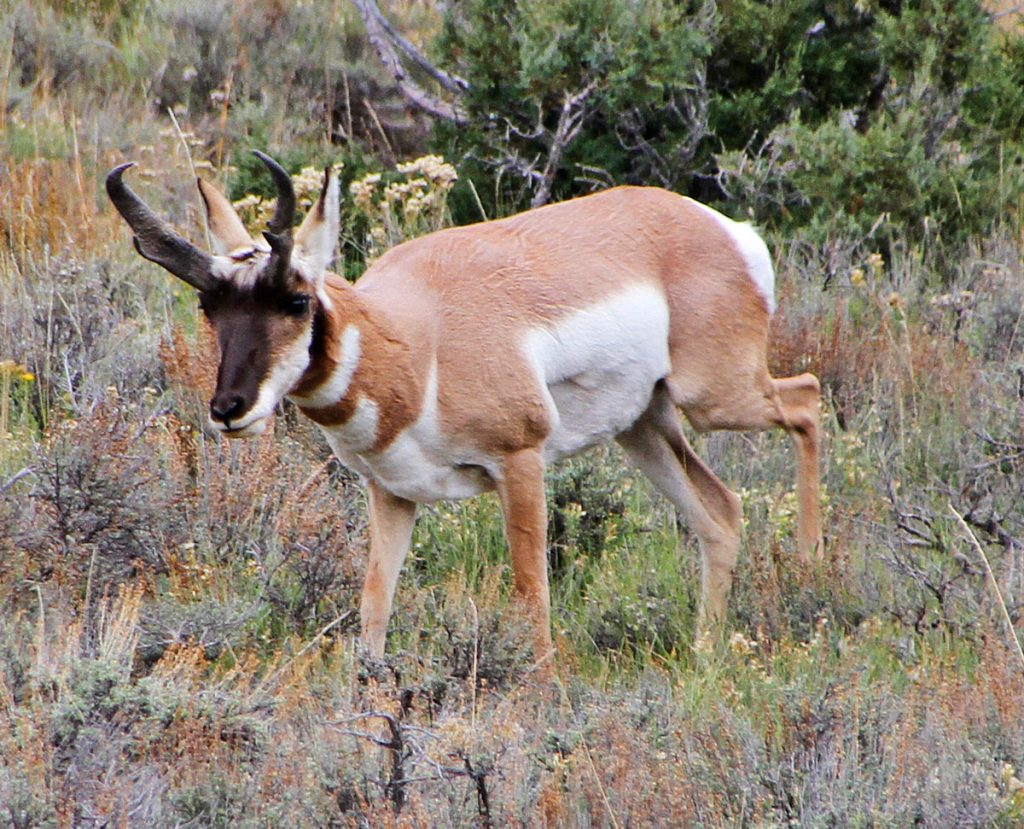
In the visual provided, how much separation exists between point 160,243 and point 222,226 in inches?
14.6

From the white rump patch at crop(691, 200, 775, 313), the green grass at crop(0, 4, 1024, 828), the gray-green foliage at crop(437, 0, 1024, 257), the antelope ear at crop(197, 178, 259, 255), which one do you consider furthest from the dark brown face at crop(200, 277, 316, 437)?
the gray-green foliage at crop(437, 0, 1024, 257)

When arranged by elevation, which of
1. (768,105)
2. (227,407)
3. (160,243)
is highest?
(160,243)

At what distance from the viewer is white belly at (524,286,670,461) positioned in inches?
214

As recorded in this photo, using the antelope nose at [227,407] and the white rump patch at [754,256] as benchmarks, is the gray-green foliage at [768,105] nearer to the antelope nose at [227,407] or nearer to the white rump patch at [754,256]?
the white rump patch at [754,256]

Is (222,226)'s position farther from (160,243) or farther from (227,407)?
(227,407)

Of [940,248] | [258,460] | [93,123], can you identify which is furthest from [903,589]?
[93,123]

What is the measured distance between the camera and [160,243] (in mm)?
4504

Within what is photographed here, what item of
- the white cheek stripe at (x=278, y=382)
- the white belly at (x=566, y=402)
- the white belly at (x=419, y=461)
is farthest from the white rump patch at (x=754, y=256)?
the white cheek stripe at (x=278, y=382)

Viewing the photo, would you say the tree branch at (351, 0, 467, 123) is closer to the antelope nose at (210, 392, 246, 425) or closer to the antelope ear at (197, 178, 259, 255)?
the antelope ear at (197, 178, 259, 255)

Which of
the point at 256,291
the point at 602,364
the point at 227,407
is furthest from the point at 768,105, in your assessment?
the point at 227,407

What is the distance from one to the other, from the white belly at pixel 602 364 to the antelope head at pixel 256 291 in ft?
3.32

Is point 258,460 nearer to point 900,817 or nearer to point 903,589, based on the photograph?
point 903,589

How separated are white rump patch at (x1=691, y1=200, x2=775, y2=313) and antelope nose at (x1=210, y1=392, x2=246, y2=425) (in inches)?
91.3

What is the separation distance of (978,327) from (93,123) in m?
6.26
